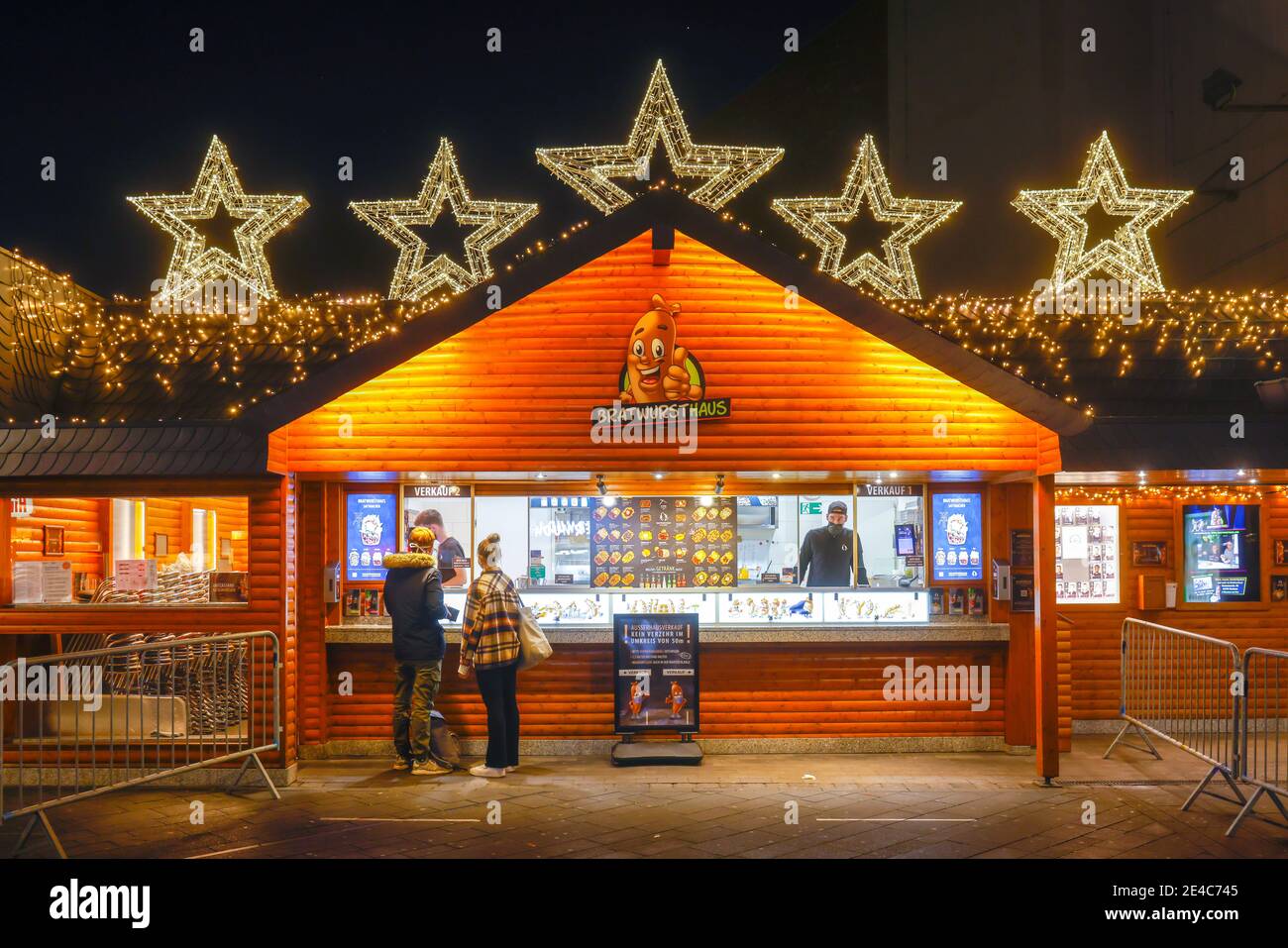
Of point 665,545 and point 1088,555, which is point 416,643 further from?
point 1088,555

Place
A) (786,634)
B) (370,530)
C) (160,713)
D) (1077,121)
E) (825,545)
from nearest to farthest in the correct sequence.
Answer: (160,713)
(786,634)
(370,530)
(825,545)
(1077,121)

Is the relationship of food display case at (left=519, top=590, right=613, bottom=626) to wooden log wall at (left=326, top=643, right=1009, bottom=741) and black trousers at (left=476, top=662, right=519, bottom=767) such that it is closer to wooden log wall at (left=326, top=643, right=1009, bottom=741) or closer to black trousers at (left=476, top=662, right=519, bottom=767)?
wooden log wall at (left=326, top=643, right=1009, bottom=741)

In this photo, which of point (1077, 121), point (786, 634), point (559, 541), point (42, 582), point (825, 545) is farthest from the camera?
point (1077, 121)

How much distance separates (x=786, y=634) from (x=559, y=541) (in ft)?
8.84

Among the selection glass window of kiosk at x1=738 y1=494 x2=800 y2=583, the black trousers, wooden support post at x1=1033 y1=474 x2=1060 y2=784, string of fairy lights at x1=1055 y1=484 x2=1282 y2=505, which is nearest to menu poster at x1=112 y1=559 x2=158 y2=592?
the black trousers

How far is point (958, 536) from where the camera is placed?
10.1m

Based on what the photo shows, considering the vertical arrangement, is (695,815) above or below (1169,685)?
below

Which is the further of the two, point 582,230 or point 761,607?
point 761,607

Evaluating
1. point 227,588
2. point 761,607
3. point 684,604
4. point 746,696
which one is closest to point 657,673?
point 684,604
